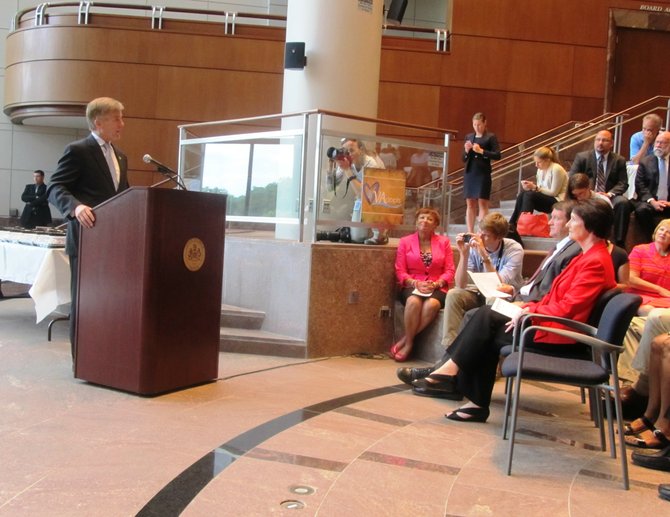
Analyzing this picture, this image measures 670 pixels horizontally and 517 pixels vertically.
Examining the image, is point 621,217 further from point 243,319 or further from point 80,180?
point 80,180

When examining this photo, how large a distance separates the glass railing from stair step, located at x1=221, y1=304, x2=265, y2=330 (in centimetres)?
62

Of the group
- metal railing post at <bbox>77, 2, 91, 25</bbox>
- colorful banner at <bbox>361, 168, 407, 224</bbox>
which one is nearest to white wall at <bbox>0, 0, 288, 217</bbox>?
metal railing post at <bbox>77, 2, 91, 25</bbox>

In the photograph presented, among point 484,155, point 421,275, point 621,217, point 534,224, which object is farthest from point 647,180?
point 421,275

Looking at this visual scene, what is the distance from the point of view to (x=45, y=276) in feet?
15.9

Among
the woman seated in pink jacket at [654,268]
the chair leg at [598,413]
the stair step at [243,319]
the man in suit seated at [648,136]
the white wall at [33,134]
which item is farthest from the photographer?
the white wall at [33,134]

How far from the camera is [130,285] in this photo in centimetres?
348

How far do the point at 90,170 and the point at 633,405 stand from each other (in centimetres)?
322

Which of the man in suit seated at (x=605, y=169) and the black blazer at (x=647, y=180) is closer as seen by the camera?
the black blazer at (x=647, y=180)

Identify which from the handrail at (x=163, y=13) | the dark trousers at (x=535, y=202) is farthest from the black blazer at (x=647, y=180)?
the handrail at (x=163, y=13)

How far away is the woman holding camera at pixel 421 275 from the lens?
496cm

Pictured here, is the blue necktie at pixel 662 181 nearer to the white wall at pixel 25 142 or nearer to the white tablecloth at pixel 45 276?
the white tablecloth at pixel 45 276

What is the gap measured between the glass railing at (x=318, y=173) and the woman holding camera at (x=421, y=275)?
376 mm

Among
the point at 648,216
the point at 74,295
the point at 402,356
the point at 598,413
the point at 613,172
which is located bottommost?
the point at 402,356

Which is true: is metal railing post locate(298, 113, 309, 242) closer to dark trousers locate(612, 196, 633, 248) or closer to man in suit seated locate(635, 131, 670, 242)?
dark trousers locate(612, 196, 633, 248)
